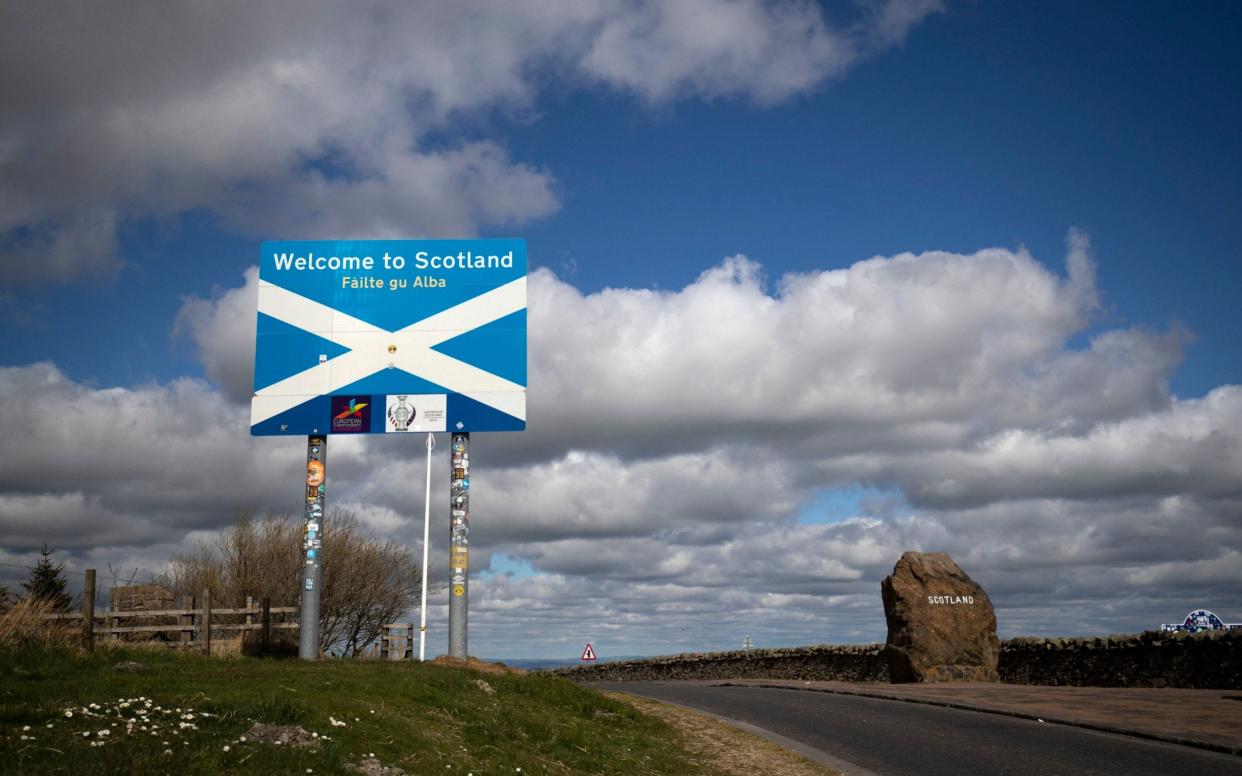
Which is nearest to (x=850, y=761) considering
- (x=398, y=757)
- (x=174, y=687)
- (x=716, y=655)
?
(x=398, y=757)

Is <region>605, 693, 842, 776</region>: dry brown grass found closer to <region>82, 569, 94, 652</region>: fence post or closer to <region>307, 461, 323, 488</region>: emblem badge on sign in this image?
<region>307, 461, 323, 488</region>: emblem badge on sign

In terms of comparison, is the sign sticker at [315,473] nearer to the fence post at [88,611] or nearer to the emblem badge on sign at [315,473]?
the emblem badge on sign at [315,473]

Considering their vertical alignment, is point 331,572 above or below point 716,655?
above

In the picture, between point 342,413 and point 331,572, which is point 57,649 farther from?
point 331,572

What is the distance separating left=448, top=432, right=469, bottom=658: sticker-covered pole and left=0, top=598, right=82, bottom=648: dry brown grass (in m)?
7.34

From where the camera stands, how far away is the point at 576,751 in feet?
40.5

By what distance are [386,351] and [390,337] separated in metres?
0.34

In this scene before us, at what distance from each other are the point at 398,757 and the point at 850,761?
6.75 metres

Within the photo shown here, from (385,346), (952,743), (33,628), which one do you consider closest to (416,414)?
(385,346)

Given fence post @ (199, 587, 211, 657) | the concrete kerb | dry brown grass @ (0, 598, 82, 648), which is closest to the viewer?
the concrete kerb

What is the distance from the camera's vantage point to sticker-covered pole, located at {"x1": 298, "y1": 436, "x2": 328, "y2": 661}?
71.5 feet

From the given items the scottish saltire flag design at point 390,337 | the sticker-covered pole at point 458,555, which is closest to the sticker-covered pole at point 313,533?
the scottish saltire flag design at point 390,337

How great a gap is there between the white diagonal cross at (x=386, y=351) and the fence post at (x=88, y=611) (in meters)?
4.87

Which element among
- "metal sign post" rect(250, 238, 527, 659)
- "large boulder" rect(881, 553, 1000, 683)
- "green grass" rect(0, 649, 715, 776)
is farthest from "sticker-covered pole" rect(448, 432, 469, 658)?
"large boulder" rect(881, 553, 1000, 683)
